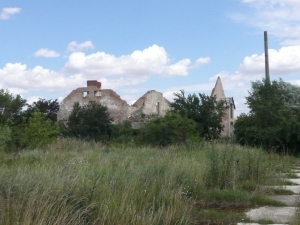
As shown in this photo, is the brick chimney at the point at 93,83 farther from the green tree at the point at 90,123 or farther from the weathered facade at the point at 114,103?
the green tree at the point at 90,123

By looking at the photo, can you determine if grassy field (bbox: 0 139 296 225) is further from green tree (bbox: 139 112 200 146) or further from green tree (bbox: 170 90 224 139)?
green tree (bbox: 170 90 224 139)

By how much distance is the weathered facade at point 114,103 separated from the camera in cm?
5912

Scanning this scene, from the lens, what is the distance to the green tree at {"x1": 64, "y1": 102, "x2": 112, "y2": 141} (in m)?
50.9

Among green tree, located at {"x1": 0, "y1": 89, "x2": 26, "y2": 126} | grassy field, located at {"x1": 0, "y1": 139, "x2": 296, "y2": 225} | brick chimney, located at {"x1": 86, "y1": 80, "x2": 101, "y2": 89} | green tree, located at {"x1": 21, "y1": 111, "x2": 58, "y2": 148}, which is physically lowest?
Result: grassy field, located at {"x1": 0, "y1": 139, "x2": 296, "y2": 225}

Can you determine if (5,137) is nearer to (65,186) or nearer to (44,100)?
(65,186)

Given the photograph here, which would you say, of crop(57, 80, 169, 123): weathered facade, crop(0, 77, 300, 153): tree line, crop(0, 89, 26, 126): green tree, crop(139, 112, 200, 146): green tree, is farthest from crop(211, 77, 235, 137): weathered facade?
crop(139, 112, 200, 146): green tree

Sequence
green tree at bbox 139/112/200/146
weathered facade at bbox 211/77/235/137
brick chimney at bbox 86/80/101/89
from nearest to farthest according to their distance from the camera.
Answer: green tree at bbox 139/112/200/146 < brick chimney at bbox 86/80/101/89 < weathered facade at bbox 211/77/235/137

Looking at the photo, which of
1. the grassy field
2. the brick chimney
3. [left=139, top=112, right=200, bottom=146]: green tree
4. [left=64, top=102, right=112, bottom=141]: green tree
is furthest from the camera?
the brick chimney

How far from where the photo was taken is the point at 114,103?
59844 mm

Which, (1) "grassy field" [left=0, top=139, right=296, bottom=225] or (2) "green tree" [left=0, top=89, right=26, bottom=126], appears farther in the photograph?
(2) "green tree" [left=0, top=89, right=26, bottom=126]

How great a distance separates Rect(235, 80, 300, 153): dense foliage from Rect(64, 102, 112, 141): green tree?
60.9ft

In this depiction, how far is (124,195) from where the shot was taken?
6500 millimetres

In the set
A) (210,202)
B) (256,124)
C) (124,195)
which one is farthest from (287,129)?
(124,195)

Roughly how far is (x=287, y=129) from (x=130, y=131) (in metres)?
23.0
